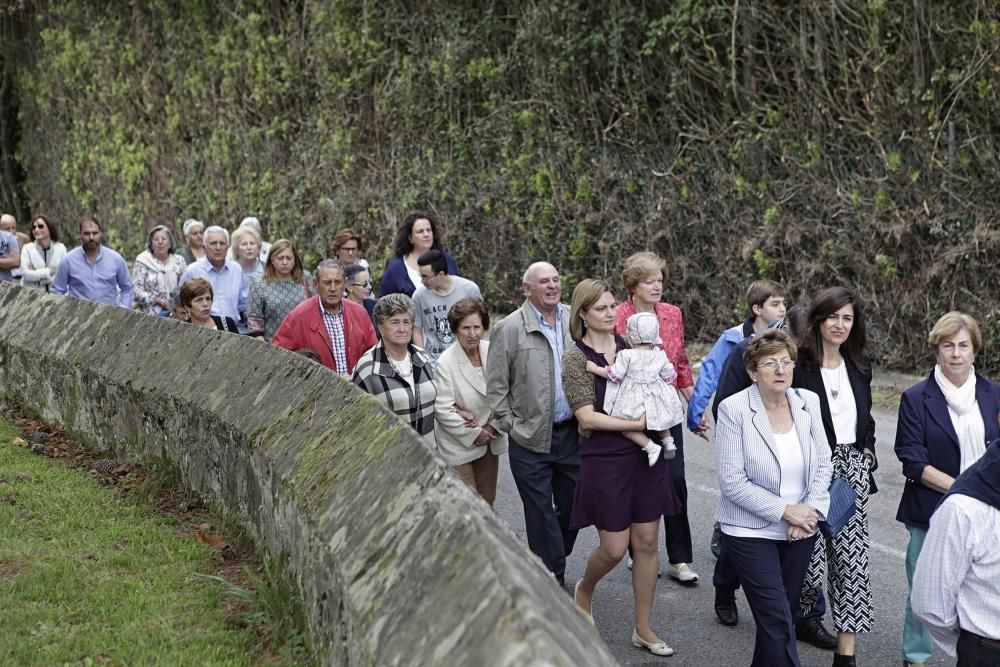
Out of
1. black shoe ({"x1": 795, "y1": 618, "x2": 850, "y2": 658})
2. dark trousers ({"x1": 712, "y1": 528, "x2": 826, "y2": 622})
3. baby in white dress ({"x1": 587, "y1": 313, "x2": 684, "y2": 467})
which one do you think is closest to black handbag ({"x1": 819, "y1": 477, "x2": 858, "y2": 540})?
dark trousers ({"x1": 712, "y1": 528, "x2": 826, "y2": 622})

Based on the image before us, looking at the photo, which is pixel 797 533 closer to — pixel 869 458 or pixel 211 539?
pixel 869 458

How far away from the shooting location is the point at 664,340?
7.74m

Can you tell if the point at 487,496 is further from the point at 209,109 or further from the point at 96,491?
the point at 209,109

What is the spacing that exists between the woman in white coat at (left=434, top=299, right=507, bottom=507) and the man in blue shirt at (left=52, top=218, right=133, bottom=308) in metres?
6.78

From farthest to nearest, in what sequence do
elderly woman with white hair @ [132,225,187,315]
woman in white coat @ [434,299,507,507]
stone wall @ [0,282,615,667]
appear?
elderly woman with white hair @ [132,225,187,315]
woman in white coat @ [434,299,507,507]
stone wall @ [0,282,615,667]

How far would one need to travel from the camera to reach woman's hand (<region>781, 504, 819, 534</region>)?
18.7ft

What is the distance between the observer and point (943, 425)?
235 inches

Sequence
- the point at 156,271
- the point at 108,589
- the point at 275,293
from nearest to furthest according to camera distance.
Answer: the point at 108,589, the point at 275,293, the point at 156,271

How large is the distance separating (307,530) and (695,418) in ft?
12.4

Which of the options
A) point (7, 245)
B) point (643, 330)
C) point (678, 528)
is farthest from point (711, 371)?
point (7, 245)

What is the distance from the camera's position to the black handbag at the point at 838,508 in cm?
604

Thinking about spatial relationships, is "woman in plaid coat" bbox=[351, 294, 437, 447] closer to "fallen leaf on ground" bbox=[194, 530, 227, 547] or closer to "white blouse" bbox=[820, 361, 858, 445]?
"fallen leaf on ground" bbox=[194, 530, 227, 547]

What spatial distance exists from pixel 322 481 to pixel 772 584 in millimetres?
2221

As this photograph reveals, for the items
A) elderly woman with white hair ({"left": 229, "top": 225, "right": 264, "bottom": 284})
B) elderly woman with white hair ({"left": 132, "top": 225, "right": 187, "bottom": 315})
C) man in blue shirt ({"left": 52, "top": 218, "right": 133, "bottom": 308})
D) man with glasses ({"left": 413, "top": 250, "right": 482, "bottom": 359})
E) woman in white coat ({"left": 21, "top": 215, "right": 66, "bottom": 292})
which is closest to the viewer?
man with glasses ({"left": 413, "top": 250, "right": 482, "bottom": 359})
